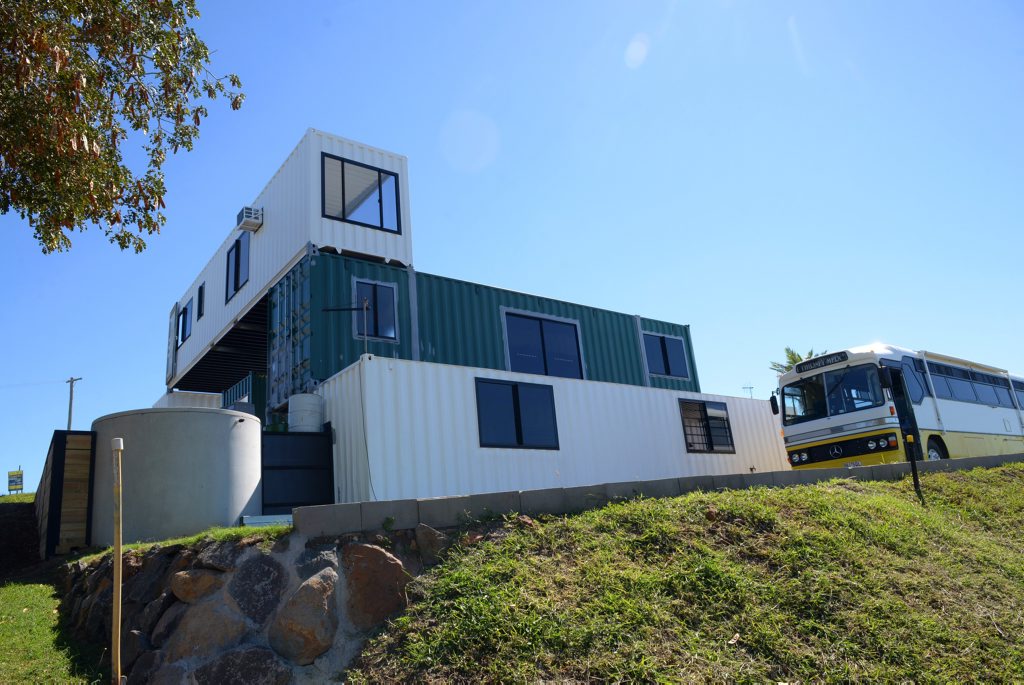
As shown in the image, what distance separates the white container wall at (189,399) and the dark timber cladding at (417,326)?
907 cm

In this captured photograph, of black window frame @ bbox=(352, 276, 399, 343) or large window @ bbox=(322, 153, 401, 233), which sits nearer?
black window frame @ bbox=(352, 276, 399, 343)

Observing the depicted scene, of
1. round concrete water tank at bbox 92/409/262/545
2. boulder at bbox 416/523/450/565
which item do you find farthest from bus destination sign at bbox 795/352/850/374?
round concrete water tank at bbox 92/409/262/545

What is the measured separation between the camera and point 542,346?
684 inches

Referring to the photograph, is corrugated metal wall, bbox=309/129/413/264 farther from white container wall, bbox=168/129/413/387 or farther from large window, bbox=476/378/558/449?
large window, bbox=476/378/558/449

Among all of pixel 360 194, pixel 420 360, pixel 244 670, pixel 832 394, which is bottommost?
pixel 244 670

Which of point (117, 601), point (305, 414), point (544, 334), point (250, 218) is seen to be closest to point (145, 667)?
point (117, 601)

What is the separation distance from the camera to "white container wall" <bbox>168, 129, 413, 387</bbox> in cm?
1565

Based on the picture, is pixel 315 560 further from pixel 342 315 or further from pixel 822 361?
pixel 822 361

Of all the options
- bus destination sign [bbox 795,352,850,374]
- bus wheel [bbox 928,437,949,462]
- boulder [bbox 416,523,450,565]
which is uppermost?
bus destination sign [bbox 795,352,850,374]

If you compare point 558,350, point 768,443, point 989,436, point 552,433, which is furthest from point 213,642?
point 989,436

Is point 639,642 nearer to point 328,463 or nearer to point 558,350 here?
point 328,463

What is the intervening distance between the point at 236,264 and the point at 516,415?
10387mm

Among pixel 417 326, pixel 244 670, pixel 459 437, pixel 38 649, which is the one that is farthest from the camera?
pixel 417 326

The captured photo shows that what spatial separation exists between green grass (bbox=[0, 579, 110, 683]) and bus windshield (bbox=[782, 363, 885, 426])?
562 inches
